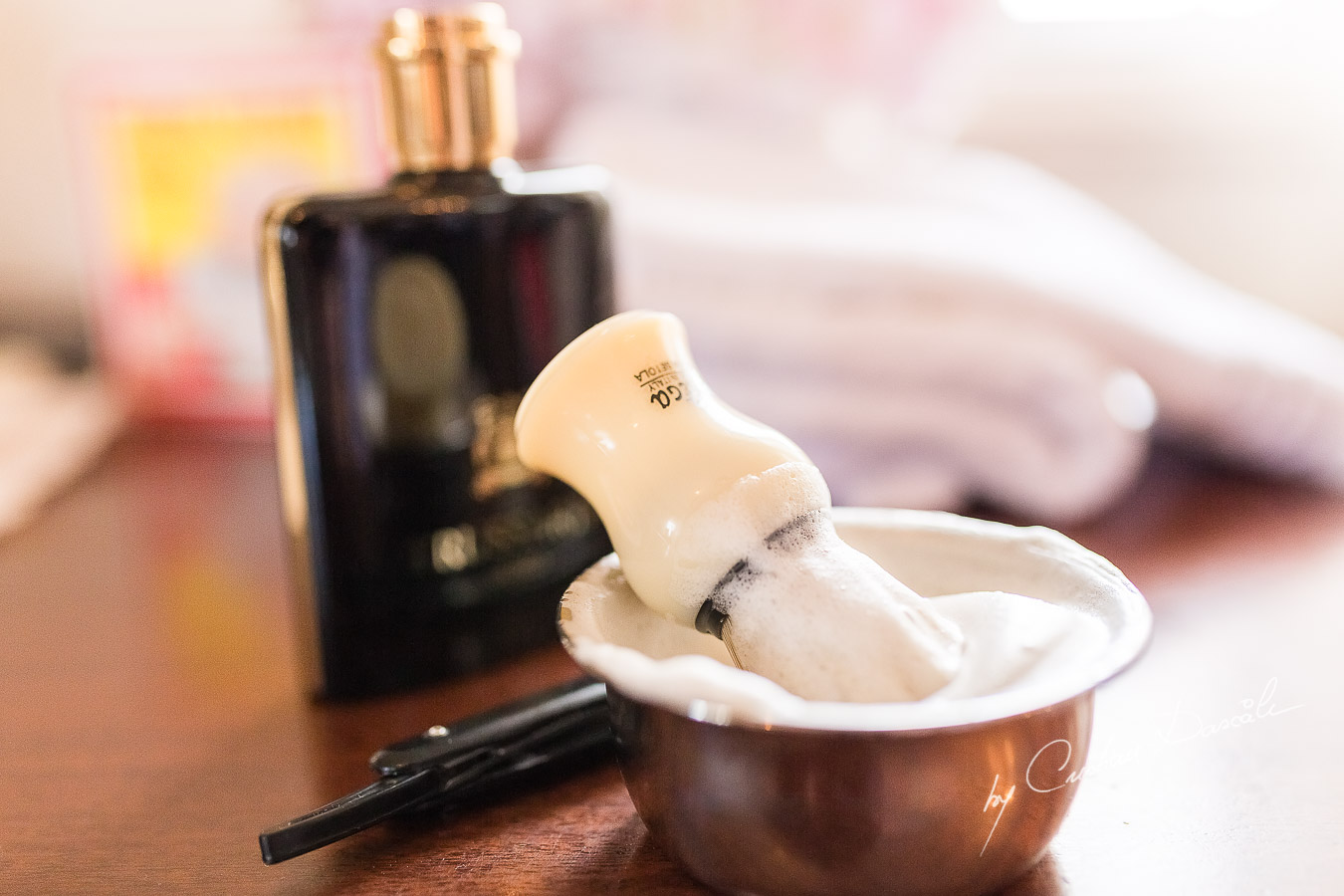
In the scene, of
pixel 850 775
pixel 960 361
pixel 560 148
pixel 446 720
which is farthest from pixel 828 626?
pixel 560 148

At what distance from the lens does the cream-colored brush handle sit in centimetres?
28

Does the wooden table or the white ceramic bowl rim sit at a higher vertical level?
the white ceramic bowl rim

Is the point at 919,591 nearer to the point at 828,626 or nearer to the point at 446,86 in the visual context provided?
the point at 828,626

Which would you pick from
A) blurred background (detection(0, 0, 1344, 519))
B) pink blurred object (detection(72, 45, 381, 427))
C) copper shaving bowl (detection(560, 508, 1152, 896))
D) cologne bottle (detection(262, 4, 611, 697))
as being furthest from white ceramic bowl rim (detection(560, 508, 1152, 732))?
pink blurred object (detection(72, 45, 381, 427))

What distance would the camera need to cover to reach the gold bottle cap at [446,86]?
0.40 meters

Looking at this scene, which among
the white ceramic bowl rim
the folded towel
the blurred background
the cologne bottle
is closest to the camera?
the white ceramic bowl rim

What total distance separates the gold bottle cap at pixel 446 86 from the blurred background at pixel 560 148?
0.16m

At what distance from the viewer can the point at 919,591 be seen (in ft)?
1.07

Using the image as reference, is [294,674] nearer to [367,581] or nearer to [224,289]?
[367,581]

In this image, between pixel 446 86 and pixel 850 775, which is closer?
pixel 850 775

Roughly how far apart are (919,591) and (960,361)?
0.24 m

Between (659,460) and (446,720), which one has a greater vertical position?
(659,460)

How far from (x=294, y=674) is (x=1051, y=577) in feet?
0.92

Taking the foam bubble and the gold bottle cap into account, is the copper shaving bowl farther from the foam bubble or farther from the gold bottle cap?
the gold bottle cap
